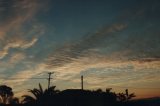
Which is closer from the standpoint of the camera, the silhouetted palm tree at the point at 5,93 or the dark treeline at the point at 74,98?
the dark treeline at the point at 74,98

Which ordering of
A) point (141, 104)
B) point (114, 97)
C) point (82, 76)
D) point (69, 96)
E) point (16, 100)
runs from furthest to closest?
1. point (16, 100)
2. point (82, 76)
3. point (114, 97)
4. point (69, 96)
5. point (141, 104)

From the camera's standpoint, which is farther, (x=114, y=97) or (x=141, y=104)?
(x=114, y=97)

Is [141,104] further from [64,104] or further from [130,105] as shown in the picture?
[64,104]

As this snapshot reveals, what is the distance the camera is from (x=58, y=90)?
151 feet

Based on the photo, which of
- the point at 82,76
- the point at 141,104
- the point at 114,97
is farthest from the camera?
the point at 82,76

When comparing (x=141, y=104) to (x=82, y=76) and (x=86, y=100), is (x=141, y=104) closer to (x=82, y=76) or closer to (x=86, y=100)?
(x=86, y=100)

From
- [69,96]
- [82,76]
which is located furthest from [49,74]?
[69,96]

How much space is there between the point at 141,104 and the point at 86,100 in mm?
8419

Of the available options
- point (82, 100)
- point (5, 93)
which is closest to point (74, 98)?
point (82, 100)

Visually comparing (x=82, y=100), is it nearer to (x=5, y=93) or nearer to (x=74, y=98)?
(x=74, y=98)

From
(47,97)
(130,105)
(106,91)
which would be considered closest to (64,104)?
(47,97)

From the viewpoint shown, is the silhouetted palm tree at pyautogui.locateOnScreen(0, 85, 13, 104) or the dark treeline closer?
the dark treeline

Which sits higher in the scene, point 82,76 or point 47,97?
point 82,76

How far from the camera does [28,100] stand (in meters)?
44.6
